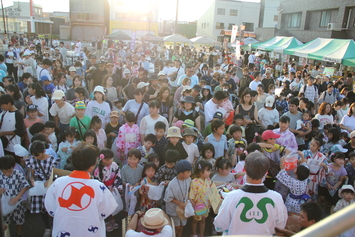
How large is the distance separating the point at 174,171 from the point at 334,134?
129 inches

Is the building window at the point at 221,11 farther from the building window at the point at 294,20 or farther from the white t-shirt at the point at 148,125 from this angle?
the white t-shirt at the point at 148,125

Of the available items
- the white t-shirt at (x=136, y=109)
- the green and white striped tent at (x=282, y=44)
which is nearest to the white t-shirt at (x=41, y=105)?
the white t-shirt at (x=136, y=109)

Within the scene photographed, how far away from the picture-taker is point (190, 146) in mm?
4668

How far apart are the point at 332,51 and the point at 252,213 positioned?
12463 mm

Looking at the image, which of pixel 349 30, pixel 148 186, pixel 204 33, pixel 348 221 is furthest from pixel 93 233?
pixel 204 33

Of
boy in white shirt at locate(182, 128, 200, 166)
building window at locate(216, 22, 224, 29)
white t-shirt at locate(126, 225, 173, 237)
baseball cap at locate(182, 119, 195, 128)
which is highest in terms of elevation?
building window at locate(216, 22, 224, 29)

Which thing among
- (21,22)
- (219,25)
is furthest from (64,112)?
(21,22)

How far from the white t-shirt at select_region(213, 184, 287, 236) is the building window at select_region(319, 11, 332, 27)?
24.2 meters

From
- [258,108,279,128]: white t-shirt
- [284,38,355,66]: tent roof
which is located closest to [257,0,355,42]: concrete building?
[284,38,355,66]: tent roof

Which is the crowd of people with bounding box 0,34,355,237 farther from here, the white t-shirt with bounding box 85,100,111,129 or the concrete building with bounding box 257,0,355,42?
the concrete building with bounding box 257,0,355,42

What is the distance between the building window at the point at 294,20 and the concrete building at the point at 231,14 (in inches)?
915

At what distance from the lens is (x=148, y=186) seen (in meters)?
3.79

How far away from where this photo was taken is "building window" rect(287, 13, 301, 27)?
2653 cm

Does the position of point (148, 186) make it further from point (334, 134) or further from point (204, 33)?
point (204, 33)
